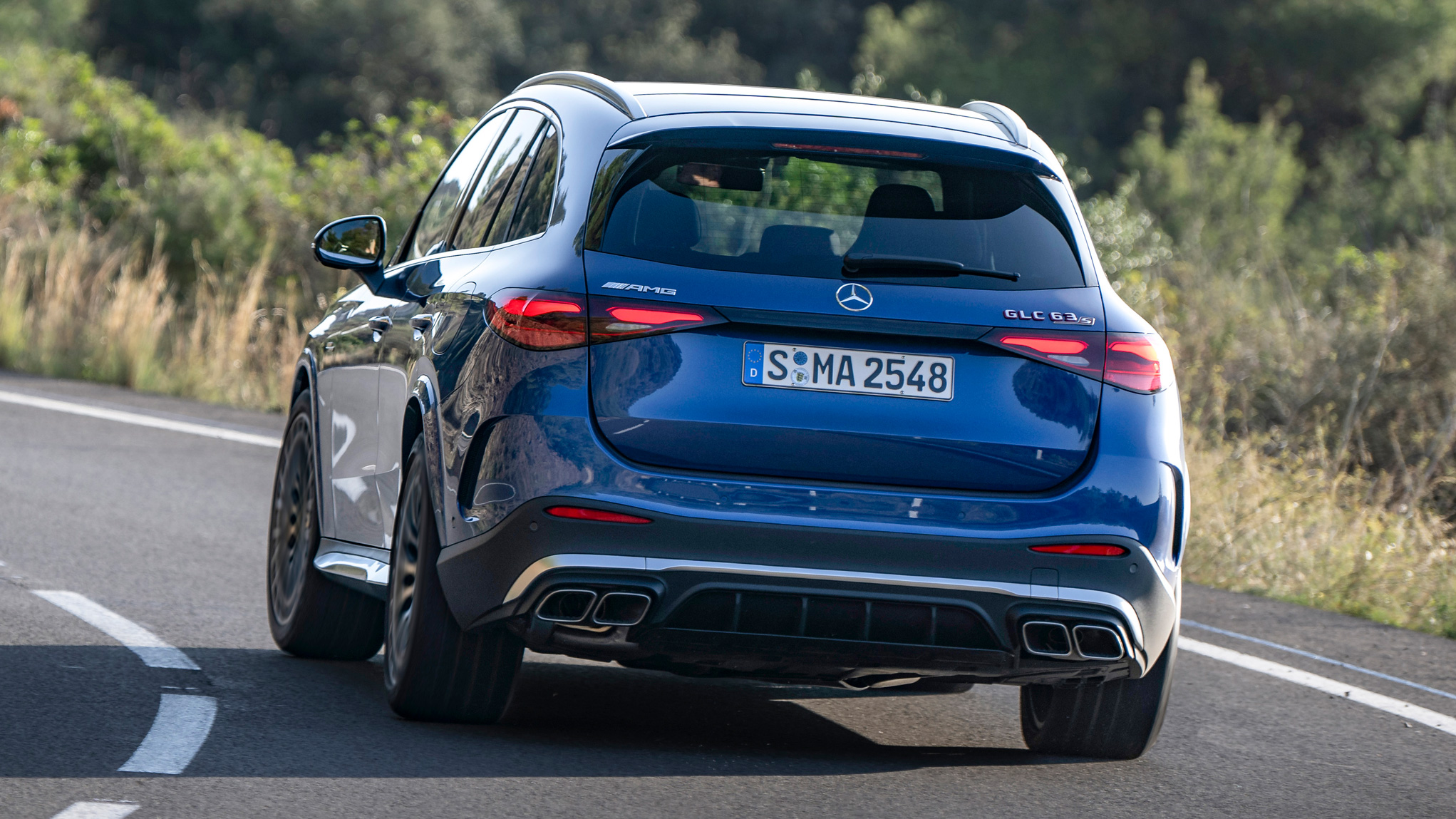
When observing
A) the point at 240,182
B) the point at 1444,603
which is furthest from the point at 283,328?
the point at 1444,603

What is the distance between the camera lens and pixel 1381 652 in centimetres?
830

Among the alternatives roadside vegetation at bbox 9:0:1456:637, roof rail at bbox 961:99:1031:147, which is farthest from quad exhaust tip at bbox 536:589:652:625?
roadside vegetation at bbox 9:0:1456:637

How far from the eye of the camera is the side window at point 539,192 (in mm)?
5352

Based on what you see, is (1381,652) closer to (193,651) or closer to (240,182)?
(193,651)

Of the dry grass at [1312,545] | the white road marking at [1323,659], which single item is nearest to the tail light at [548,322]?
the white road marking at [1323,659]

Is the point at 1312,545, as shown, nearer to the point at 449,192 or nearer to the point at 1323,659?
the point at 1323,659

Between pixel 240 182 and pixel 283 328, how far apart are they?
12.9 ft

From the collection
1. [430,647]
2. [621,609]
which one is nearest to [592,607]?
[621,609]

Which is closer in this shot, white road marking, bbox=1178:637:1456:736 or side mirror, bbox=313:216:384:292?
side mirror, bbox=313:216:384:292

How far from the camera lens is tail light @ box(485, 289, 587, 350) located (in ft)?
16.1

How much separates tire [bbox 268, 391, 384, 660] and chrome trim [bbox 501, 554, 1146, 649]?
192 cm

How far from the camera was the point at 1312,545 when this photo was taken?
10.8 meters

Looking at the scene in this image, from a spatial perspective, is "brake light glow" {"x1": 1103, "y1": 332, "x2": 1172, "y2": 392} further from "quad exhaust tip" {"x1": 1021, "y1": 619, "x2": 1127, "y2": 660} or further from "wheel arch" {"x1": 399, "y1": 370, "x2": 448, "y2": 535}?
"wheel arch" {"x1": 399, "y1": 370, "x2": 448, "y2": 535}

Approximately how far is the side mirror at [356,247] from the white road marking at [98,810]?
91.5 inches
